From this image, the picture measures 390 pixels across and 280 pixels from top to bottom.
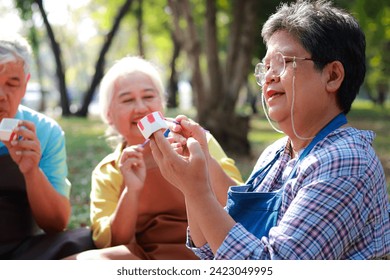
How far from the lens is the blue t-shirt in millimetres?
2988

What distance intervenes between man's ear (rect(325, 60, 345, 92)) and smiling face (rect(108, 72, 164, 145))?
4.27ft

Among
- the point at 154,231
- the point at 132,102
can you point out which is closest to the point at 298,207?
the point at 154,231

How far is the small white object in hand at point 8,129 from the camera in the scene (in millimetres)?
2529

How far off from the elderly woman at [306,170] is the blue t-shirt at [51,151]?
1.27 metres

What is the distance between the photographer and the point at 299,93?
5.89ft

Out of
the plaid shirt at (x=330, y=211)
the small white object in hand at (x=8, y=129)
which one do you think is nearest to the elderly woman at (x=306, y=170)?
the plaid shirt at (x=330, y=211)

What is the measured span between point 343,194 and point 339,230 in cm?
10

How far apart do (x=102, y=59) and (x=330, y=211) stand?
15308mm

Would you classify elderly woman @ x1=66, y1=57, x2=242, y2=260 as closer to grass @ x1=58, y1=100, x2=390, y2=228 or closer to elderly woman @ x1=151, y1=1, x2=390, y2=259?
grass @ x1=58, y1=100, x2=390, y2=228

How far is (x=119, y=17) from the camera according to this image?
52.0 feet

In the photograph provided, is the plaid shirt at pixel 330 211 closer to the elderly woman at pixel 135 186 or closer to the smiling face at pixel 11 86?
the elderly woman at pixel 135 186

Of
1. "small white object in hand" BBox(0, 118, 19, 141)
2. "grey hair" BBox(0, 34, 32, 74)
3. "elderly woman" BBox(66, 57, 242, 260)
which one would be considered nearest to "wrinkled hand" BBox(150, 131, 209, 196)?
"elderly woman" BBox(66, 57, 242, 260)

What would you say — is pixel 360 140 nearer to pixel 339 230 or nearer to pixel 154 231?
pixel 339 230

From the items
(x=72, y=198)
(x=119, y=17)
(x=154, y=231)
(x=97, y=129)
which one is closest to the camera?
(x=154, y=231)
